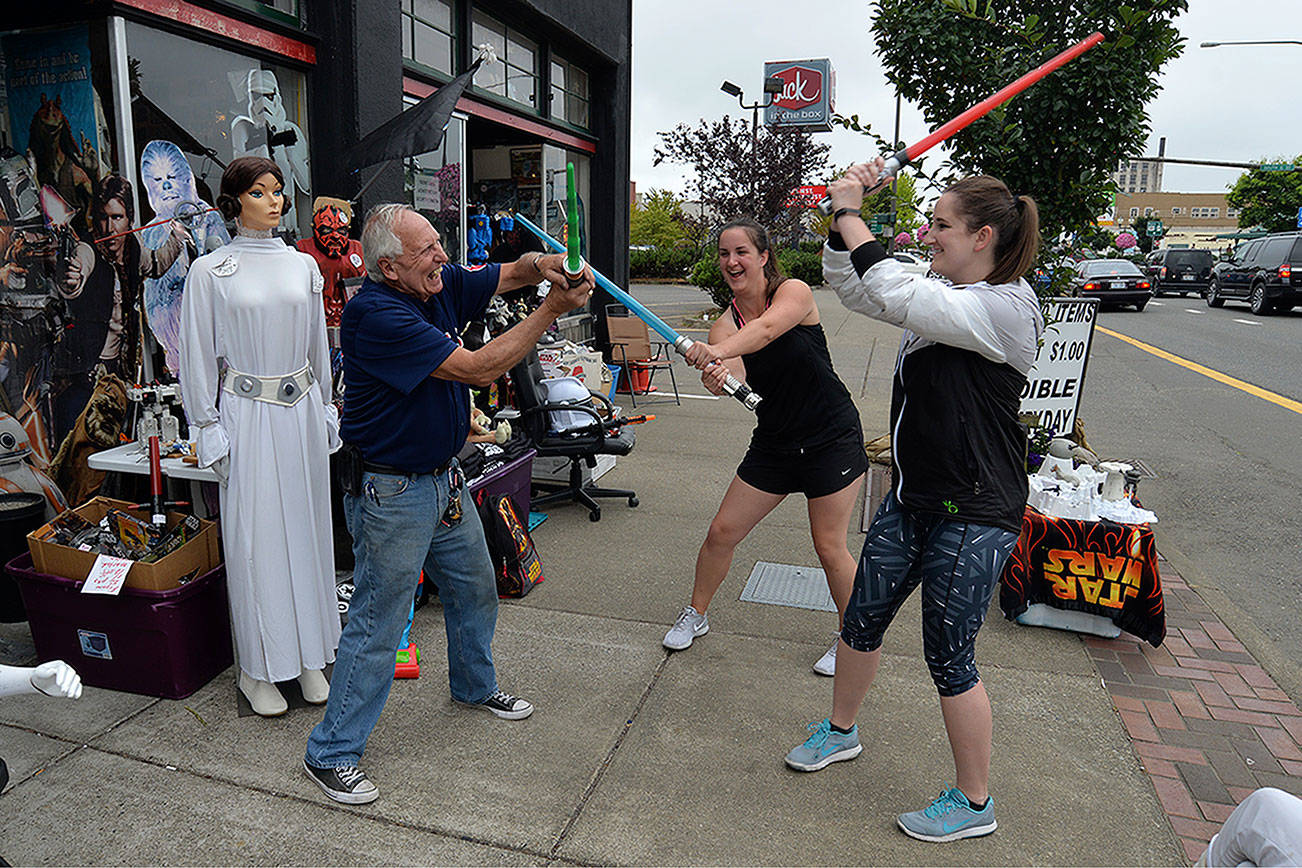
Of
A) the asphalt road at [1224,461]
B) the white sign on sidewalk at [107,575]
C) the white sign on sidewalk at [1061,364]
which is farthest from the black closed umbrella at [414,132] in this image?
the asphalt road at [1224,461]

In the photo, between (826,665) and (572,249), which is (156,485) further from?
(826,665)

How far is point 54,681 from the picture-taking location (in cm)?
180

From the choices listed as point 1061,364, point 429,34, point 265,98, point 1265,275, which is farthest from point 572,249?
point 1265,275

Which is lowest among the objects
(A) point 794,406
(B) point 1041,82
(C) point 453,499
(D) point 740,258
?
(C) point 453,499

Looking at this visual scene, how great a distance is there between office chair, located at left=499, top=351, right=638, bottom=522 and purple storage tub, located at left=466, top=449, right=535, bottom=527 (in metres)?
0.52

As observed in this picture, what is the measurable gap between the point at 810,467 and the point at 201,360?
2285mm

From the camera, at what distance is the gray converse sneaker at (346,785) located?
2758mm

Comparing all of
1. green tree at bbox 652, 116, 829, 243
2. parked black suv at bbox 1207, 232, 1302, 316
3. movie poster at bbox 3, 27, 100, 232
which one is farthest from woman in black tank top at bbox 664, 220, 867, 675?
parked black suv at bbox 1207, 232, 1302, 316

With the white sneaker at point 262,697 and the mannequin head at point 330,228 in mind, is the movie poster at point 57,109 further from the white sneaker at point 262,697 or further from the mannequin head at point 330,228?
the white sneaker at point 262,697

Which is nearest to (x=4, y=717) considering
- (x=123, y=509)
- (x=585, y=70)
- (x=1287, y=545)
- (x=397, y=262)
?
(x=123, y=509)

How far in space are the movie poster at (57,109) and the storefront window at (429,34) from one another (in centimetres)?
274

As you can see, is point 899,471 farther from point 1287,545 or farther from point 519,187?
point 519,187

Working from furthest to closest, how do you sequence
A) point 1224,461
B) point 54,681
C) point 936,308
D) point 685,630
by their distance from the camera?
point 1224,461 → point 685,630 → point 936,308 → point 54,681

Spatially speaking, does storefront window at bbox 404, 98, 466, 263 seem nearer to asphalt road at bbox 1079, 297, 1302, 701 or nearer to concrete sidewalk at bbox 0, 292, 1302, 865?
concrete sidewalk at bbox 0, 292, 1302, 865
